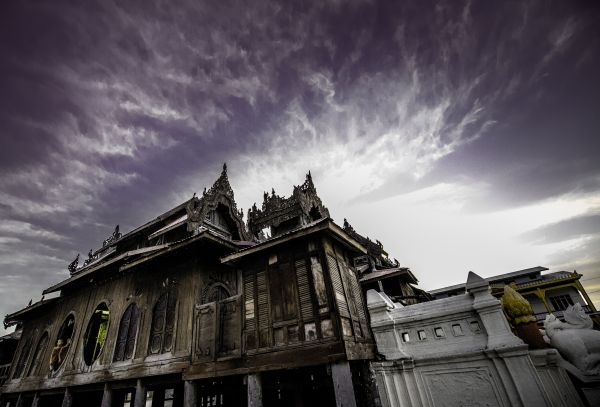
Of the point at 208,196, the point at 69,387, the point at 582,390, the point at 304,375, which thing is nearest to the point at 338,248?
the point at 304,375

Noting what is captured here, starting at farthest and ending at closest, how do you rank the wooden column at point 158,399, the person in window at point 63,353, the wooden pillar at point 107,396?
the person in window at point 63,353 < the wooden column at point 158,399 < the wooden pillar at point 107,396

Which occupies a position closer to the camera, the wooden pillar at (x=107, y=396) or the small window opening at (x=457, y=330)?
the small window opening at (x=457, y=330)

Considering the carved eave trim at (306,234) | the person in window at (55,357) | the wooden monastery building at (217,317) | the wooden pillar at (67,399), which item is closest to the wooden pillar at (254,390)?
the wooden monastery building at (217,317)

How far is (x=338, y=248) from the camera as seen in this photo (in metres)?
10.3

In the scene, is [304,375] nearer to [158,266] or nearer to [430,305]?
[430,305]

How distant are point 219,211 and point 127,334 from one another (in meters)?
7.24

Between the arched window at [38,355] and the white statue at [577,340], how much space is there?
22431 mm

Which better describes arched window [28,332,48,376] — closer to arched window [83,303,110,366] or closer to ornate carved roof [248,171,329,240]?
arched window [83,303,110,366]

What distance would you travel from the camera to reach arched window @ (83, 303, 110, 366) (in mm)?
14258

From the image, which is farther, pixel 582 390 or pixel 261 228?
pixel 261 228

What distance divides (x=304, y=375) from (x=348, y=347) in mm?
3256

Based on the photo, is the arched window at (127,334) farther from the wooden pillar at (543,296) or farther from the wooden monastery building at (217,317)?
the wooden pillar at (543,296)

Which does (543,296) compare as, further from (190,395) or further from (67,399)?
(67,399)

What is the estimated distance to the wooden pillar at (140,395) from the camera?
10.7 metres
